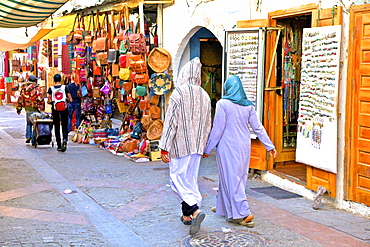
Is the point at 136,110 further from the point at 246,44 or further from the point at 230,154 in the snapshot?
the point at 230,154

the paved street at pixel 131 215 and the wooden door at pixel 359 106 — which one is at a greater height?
the wooden door at pixel 359 106

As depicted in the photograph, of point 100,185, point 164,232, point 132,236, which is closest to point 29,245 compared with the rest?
point 132,236

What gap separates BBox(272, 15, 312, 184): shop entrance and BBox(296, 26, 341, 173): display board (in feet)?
3.62

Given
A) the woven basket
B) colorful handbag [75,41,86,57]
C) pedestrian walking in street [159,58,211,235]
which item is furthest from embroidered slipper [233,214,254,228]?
colorful handbag [75,41,86,57]

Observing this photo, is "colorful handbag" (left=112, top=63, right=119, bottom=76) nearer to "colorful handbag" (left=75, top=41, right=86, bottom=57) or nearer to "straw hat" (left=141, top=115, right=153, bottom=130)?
"straw hat" (left=141, top=115, right=153, bottom=130)

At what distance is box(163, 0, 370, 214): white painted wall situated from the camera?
614 centimetres

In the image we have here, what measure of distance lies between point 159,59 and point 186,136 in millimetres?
5624

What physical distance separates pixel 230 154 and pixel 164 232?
1.11 m

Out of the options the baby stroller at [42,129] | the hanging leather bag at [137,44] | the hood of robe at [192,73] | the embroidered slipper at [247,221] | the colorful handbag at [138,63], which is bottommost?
the embroidered slipper at [247,221]

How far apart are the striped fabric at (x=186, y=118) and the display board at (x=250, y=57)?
242 cm

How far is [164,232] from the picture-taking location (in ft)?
17.8

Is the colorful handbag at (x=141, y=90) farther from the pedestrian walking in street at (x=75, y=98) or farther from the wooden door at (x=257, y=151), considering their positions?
the pedestrian walking in street at (x=75, y=98)

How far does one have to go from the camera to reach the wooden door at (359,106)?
5.77 meters

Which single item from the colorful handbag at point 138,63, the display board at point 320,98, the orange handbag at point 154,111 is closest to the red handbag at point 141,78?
the colorful handbag at point 138,63
